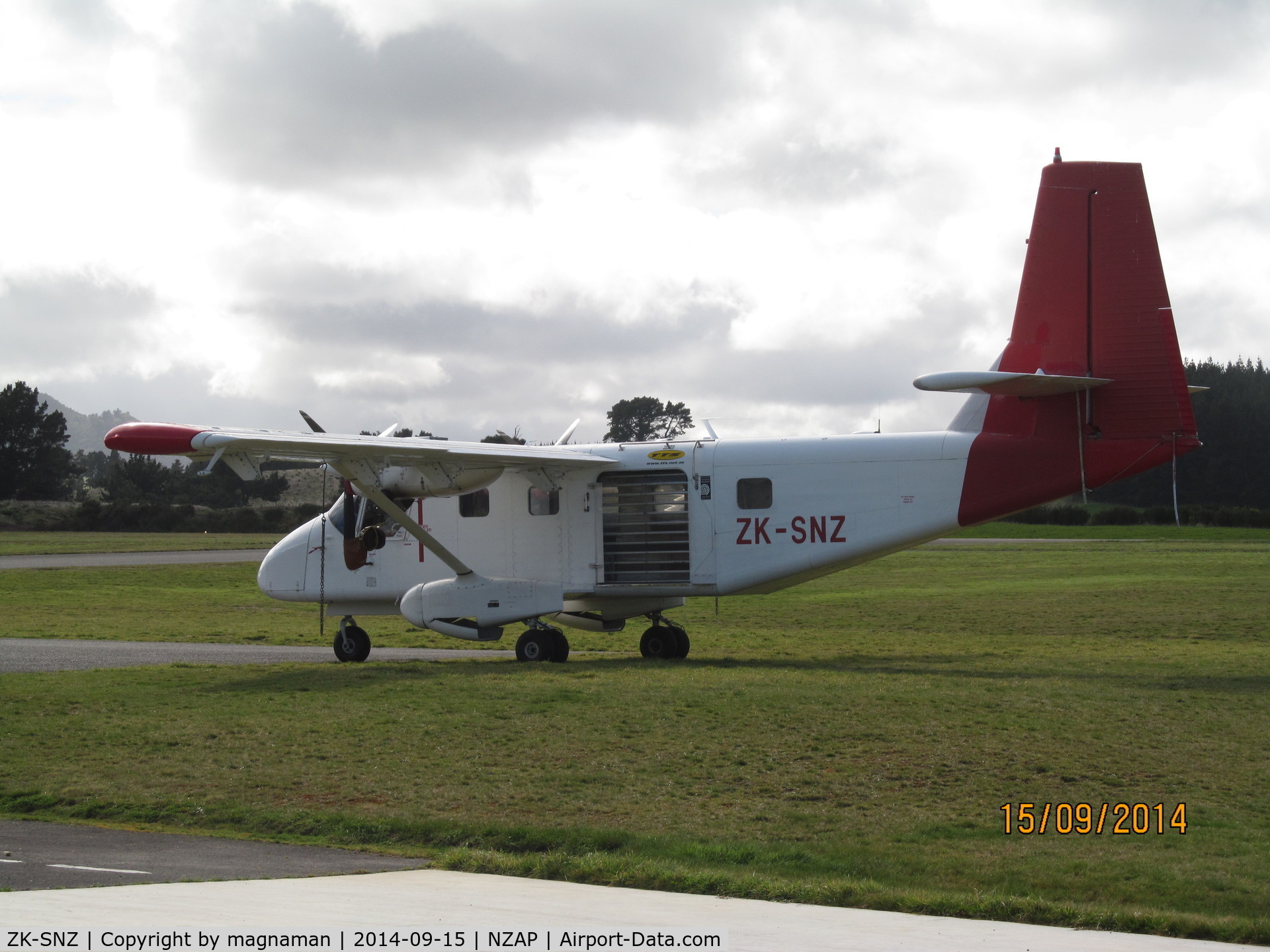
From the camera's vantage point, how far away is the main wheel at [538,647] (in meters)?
20.4

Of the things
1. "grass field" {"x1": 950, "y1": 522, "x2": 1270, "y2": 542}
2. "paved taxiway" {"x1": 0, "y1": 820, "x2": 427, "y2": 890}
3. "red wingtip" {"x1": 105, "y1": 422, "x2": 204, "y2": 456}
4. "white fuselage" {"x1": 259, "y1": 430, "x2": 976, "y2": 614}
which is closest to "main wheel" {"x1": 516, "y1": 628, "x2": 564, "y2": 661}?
"white fuselage" {"x1": 259, "y1": 430, "x2": 976, "y2": 614}

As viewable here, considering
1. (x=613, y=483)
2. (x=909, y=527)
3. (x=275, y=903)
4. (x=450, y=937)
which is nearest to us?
(x=450, y=937)

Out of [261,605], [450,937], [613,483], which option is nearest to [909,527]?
[613,483]

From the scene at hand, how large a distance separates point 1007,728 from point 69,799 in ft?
31.3

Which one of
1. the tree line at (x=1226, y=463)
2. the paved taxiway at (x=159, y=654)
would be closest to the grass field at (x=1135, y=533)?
the tree line at (x=1226, y=463)

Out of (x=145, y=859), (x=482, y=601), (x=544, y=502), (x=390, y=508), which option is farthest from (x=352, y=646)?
(x=145, y=859)

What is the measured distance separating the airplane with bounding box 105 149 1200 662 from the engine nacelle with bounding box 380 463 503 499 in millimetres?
36

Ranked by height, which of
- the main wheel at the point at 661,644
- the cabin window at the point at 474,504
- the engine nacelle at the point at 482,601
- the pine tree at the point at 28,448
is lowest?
the main wheel at the point at 661,644

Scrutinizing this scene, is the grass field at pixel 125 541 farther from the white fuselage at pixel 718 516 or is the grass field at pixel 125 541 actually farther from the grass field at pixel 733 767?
the grass field at pixel 733 767

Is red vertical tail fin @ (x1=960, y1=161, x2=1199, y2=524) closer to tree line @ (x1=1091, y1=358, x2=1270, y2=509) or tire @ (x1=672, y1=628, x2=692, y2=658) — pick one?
tire @ (x1=672, y1=628, x2=692, y2=658)

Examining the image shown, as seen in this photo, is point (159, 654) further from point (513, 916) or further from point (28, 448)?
point (28, 448)

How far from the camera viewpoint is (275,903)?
6.79 metres

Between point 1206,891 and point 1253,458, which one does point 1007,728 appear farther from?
point 1253,458
